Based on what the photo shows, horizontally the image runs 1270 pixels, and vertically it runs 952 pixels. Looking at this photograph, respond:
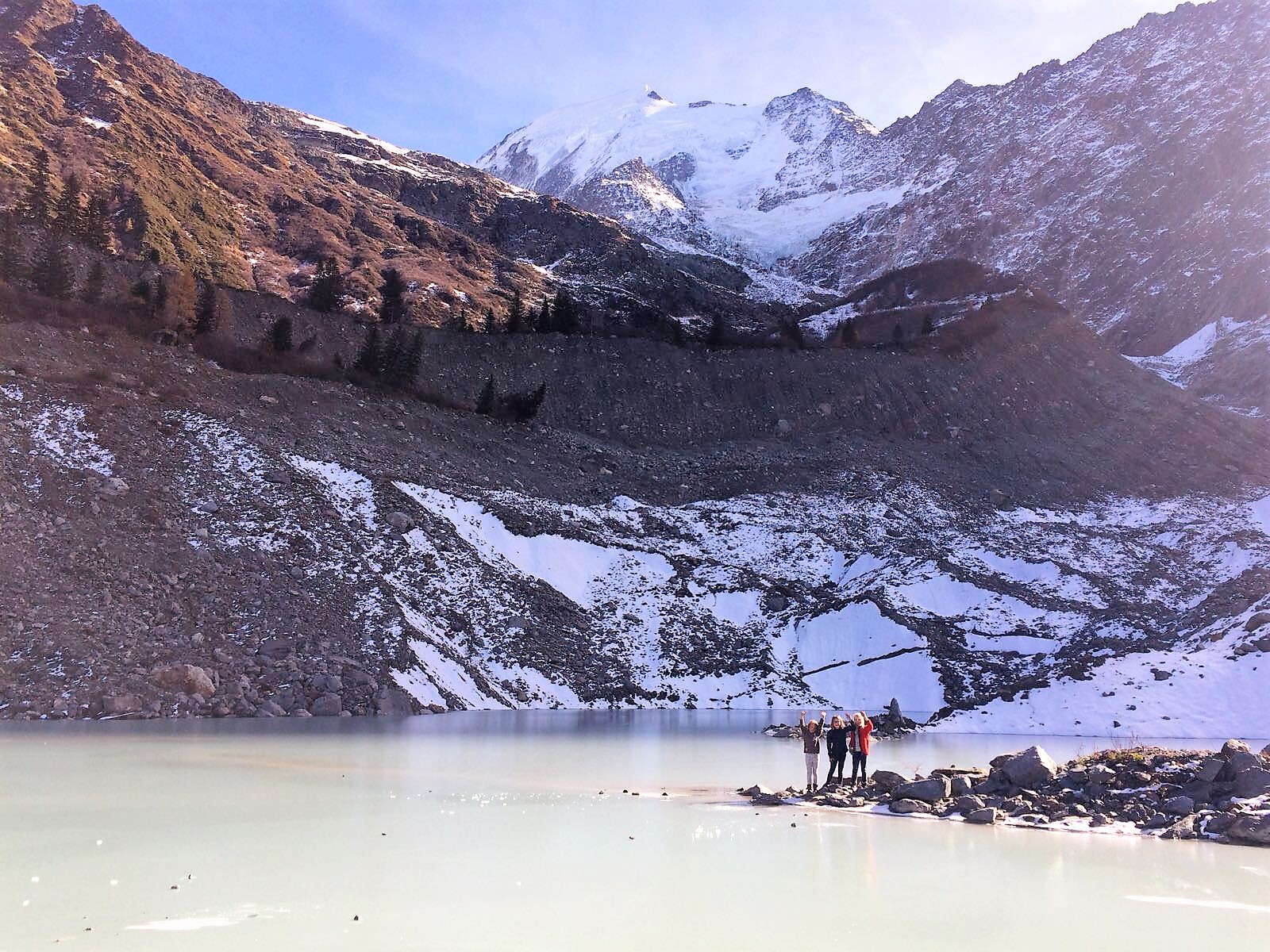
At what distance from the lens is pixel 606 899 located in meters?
8.11

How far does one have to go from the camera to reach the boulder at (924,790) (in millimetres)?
14398

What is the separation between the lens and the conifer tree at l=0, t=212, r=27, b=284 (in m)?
43.5

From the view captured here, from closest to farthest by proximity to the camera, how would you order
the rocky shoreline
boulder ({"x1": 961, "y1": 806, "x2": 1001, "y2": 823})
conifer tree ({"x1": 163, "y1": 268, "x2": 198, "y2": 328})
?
the rocky shoreline → boulder ({"x1": 961, "y1": 806, "x2": 1001, "y2": 823}) → conifer tree ({"x1": 163, "y1": 268, "x2": 198, "y2": 328})

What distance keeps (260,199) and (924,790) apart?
8385 cm

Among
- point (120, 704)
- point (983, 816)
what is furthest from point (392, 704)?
point (983, 816)

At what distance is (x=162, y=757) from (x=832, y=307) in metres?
86.3

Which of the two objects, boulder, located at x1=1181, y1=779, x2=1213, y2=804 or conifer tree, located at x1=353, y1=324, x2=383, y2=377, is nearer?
boulder, located at x1=1181, y1=779, x2=1213, y2=804

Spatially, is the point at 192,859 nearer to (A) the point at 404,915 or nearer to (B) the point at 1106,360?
(A) the point at 404,915

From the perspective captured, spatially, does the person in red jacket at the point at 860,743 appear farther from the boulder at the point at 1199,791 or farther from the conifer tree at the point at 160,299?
the conifer tree at the point at 160,299

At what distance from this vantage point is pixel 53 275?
43906 millimetres

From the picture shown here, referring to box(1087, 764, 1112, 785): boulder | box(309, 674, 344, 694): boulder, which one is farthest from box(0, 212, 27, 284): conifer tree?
box(1087, 764, 1112, 785): boulder

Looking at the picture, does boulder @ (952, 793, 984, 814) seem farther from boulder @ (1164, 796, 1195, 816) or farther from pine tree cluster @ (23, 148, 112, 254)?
pine tree cluster @ (23, 148, 112, 254)

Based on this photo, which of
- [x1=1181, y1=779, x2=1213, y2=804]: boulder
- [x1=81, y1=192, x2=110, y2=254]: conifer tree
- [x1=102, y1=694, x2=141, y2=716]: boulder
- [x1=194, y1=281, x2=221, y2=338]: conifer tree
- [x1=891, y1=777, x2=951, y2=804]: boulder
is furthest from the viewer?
[x1=81, y1=192, x2=110, y2=254]: conifer tree

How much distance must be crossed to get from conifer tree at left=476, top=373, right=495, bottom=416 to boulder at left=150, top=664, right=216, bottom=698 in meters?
27.8
